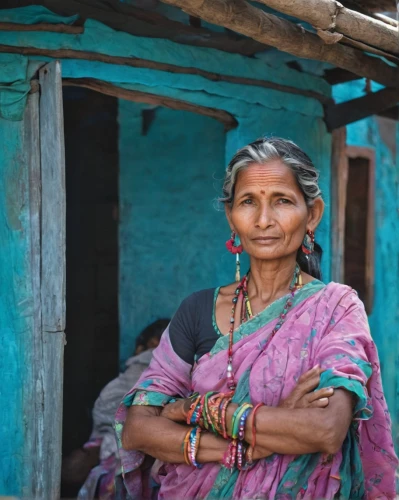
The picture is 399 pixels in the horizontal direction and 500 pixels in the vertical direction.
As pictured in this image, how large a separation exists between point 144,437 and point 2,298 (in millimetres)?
1313

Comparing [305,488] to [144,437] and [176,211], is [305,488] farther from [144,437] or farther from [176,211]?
[176,211]

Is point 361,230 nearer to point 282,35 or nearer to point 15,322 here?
point 282,35

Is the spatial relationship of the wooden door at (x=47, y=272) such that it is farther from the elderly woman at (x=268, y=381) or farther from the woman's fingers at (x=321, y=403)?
the woman's fingers at (x=321, y=403)

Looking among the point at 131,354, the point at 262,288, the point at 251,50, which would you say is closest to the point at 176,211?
the point at 131,354

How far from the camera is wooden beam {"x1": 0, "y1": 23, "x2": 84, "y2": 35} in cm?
356

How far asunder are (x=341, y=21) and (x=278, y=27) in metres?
0.30

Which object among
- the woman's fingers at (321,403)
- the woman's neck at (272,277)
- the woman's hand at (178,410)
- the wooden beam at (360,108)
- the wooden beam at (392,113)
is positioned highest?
the wooden beam at (392,113)

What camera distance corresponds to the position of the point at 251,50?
4410 millimetres

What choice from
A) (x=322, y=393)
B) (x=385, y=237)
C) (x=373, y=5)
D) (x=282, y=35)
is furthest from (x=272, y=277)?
(x=385, y=237)

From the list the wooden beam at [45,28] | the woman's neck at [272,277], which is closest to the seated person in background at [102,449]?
the woman's neck at [272,277]

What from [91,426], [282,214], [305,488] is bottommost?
[91,426]

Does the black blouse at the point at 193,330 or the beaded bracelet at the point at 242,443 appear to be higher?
the black blouse at the point at 193,330

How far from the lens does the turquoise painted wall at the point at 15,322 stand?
3660 mm

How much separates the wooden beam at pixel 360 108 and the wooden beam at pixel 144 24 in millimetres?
798
